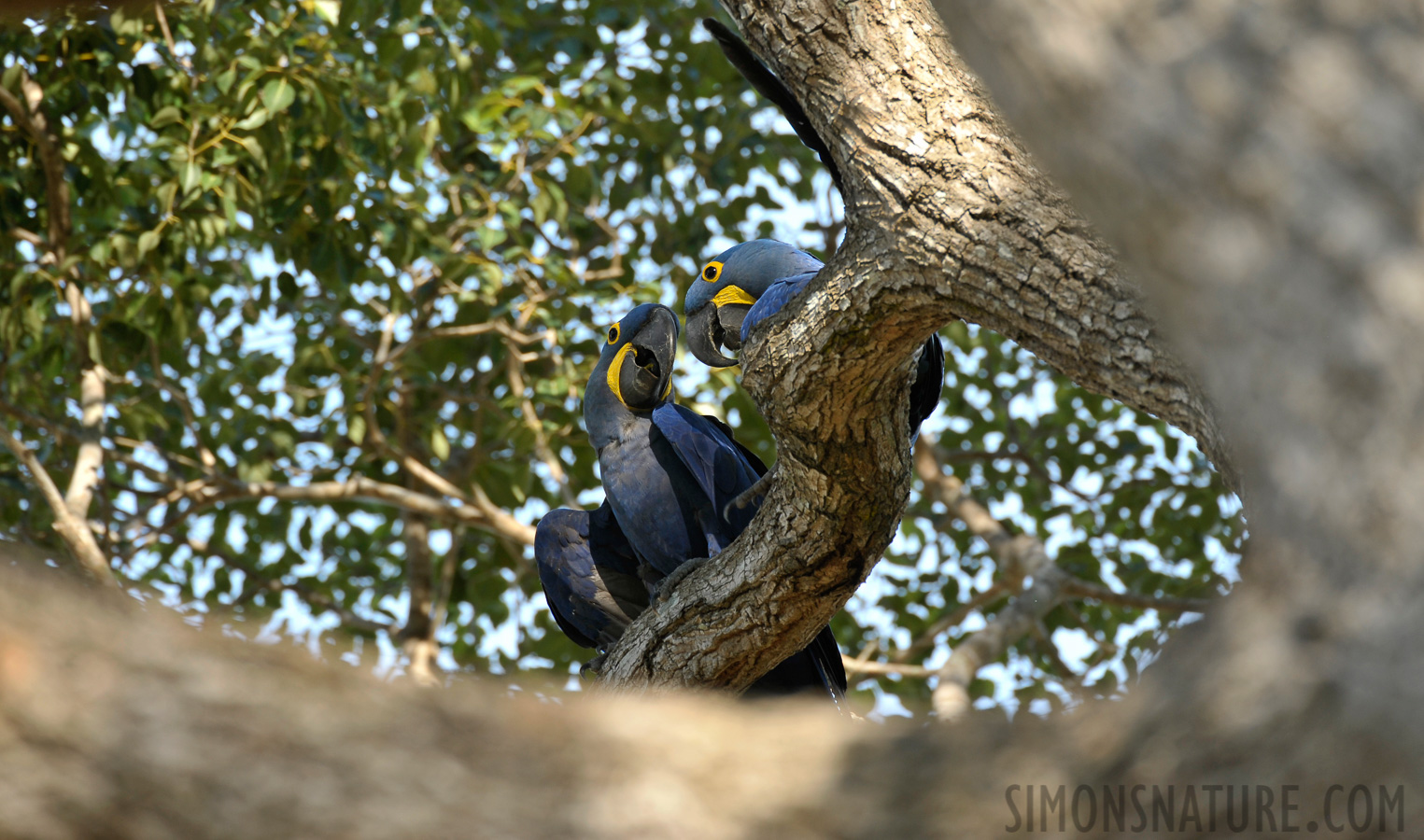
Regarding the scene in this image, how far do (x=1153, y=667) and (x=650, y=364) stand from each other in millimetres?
3075

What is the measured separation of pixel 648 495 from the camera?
3.54m

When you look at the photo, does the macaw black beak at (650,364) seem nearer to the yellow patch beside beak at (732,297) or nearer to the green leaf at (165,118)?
the yellow patch beside beak at (732,297)

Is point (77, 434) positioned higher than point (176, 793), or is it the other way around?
point (77, 434)

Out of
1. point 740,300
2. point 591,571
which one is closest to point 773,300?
point 740,300

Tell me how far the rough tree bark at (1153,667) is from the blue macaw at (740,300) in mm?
2176

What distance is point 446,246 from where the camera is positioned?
15.8ft

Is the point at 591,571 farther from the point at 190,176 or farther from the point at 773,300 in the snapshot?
the point at 190,176

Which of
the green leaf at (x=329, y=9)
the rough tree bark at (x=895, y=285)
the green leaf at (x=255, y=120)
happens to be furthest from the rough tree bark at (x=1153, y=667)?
the green leaf at (x=329, y=9)

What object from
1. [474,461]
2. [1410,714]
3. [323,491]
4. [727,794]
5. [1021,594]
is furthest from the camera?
[474,461]

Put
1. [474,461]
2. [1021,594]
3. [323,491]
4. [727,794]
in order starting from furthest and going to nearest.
Result: [474,461], [323,491], [1021,594], [727,794]

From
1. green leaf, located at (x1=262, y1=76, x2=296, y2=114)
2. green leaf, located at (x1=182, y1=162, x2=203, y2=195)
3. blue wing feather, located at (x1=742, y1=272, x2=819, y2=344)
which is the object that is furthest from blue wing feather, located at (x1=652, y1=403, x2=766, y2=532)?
green leaf, located at (x1=182, y1=162, x2=203, y2=195)

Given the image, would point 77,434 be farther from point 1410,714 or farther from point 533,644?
point 1410,714

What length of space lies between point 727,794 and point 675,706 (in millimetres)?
101

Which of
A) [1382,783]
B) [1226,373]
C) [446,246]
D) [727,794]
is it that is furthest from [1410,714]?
[446,246]
